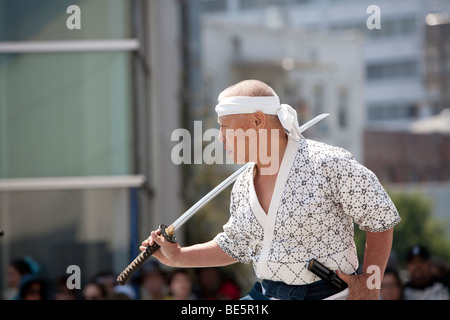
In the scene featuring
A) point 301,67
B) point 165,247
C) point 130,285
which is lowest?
point 130,285

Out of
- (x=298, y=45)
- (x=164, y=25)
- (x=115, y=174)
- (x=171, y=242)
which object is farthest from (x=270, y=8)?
(x=171, y=242)

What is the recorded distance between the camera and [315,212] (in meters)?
3.46

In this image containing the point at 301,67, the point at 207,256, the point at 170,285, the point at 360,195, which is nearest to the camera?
the point at 360,195

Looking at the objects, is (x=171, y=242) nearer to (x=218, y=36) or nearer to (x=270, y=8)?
(x=218, y=36)

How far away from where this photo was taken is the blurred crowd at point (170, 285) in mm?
7523

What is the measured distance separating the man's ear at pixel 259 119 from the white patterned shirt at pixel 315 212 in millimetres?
130

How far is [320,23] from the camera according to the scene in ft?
214

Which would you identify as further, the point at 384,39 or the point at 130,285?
the point at 384,39

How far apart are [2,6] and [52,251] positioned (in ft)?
7.70

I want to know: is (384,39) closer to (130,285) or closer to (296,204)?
(130,285)

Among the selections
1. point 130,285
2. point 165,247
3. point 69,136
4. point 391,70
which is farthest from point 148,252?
point 391,70

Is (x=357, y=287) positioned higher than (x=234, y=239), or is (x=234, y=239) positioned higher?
(x=234, y=239)

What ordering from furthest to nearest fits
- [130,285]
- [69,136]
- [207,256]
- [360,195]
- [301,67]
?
[301,67] → [69,136] → [130,285] → [207,256] → [360,195]

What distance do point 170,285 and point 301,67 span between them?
121 feet
